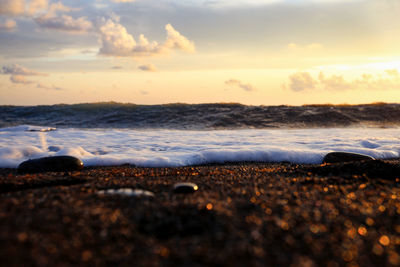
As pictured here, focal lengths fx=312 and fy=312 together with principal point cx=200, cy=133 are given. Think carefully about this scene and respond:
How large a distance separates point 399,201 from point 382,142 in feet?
20.4

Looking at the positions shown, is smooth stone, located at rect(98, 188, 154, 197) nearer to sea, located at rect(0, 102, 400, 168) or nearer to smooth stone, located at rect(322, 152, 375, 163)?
sea, located at rect(0, 102, 400, 168)

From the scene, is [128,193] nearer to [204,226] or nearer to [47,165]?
[204,226]

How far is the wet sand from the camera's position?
5.93 ft

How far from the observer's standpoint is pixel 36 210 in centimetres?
238

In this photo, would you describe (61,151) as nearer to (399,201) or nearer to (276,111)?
(399,201)

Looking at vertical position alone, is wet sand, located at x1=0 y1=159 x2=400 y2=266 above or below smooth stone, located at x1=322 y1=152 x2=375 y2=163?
above

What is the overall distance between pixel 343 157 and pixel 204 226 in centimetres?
473

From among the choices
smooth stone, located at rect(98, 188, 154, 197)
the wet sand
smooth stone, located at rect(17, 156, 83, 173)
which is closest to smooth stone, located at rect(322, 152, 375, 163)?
the wet sand

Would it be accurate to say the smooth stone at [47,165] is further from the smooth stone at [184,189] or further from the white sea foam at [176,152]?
the smooth stone at [184,189]

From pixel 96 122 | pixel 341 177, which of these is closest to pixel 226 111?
pixel 96 122

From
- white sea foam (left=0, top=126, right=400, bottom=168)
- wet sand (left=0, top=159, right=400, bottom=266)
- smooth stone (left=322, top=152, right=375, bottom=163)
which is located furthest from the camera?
white sea foam (left=0, top=126, right=400, bottom=168)

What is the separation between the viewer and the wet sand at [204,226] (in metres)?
1.81

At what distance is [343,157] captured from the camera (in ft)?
19.9

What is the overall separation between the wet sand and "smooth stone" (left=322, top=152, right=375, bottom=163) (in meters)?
2.71
